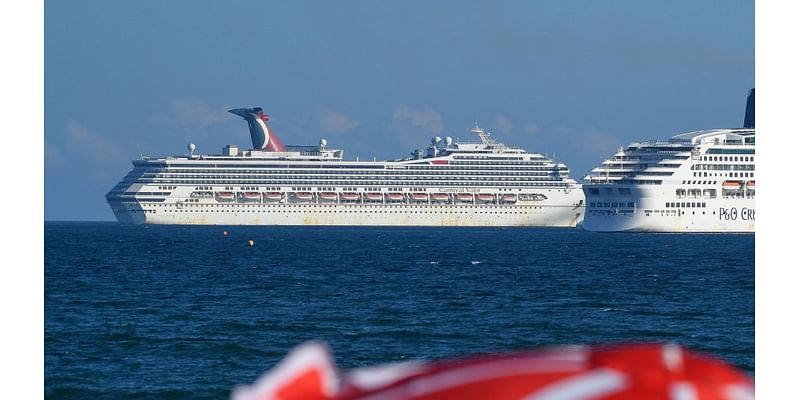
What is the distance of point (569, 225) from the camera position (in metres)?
102

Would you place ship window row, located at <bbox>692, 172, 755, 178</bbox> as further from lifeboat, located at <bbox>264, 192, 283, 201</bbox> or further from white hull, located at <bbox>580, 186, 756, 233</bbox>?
lifeboat, located at <bbox>264, 192, 283, 201</bbox>

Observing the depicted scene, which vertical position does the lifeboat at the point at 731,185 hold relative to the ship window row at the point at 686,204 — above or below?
above

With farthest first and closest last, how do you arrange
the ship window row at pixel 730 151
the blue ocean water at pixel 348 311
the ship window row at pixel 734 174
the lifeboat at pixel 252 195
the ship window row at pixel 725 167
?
the lifeboat at pixel 252 195
the ship window row at pixel 730 151
the ship window row at pixel 725 167
the ship window row at pixel 734 174
the blue ocean water at pixel 348 311

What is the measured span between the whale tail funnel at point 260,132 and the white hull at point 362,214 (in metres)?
15.9

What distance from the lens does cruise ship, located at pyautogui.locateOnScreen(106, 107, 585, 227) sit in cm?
9731

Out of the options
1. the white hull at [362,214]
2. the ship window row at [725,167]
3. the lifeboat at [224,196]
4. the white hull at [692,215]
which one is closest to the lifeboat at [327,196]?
the white hull at [362,214]

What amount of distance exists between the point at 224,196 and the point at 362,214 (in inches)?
418

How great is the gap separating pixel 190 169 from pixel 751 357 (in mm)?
82099

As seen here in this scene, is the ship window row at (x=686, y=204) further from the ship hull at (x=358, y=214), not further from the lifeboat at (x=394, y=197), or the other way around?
the lifeboat at (x=394, y=197)

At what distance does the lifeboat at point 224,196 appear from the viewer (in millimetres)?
97312

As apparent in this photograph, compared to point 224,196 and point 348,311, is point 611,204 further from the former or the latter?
point 348,311

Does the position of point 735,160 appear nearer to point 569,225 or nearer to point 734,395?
point 569,225

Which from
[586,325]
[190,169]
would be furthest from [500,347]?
[190,169]
